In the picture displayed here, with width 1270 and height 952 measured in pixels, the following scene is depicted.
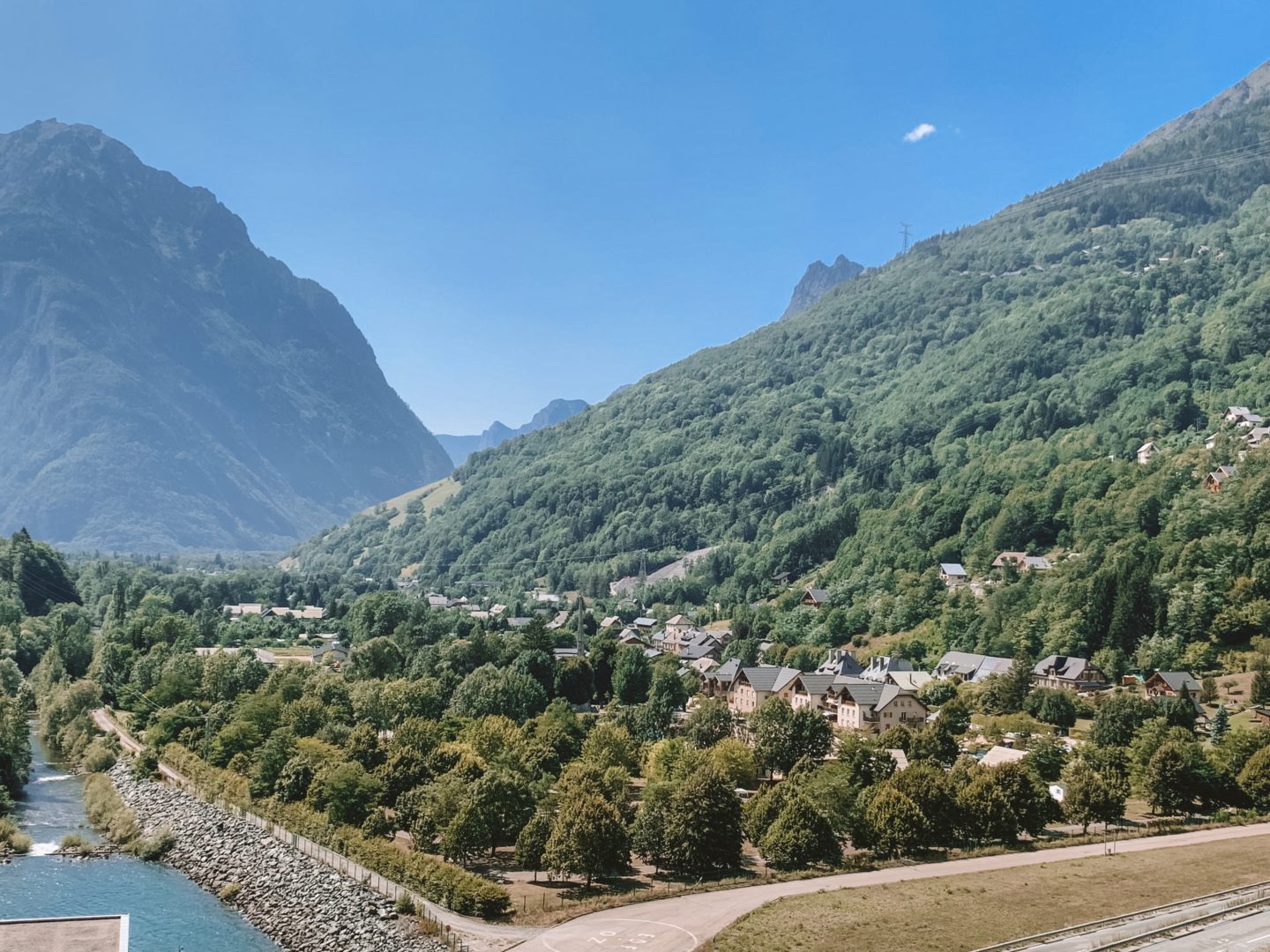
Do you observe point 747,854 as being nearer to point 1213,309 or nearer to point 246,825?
point 246,825

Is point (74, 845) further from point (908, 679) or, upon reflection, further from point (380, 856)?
point (908, 679)

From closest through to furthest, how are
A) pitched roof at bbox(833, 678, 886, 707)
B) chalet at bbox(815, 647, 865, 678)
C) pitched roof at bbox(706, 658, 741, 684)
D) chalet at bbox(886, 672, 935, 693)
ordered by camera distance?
pitched roof at bbox(833, 678, 886, 707) < chalet at bbox(886, 672, 935, 693) < chalet at bbox(815, 647, 865, 678) < pitched roof at bbox(706, 658, 741, 684)

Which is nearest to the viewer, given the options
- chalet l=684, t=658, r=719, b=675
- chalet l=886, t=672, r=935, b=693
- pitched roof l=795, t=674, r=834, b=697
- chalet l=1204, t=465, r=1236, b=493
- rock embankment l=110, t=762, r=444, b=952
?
rock embankment l=110, t=762, r=444, b=952

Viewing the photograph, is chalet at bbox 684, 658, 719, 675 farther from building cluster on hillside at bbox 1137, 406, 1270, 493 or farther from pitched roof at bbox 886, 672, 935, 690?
building cluster on hillside at bbox 1137, 406, 1270, 493

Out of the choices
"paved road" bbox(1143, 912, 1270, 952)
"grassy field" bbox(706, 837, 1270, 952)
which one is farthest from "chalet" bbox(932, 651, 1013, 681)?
"paved road" bbox(1143, 912, 1270, 952)

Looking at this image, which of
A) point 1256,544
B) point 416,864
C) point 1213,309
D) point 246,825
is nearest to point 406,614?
point 246,825

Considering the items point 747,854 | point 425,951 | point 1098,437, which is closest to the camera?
point 425,951
